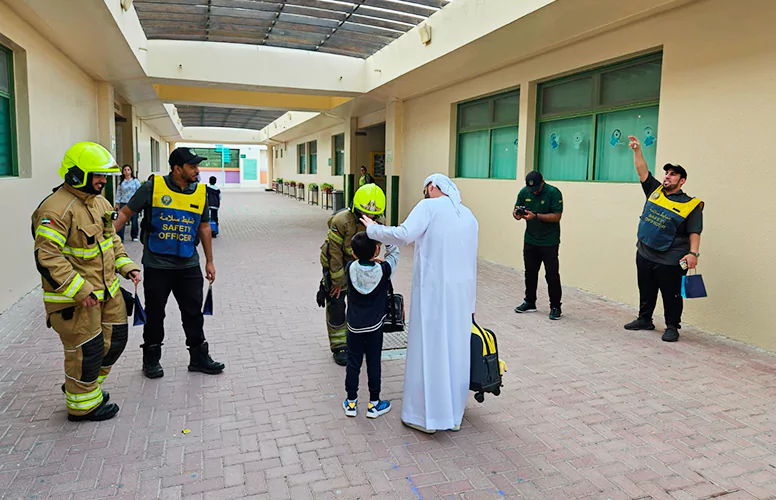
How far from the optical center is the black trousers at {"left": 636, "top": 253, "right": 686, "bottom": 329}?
5.55 metres

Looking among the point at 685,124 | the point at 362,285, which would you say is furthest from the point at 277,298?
the point at 685,124

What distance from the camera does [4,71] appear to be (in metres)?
6.78

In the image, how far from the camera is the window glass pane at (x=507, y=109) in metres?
9.70

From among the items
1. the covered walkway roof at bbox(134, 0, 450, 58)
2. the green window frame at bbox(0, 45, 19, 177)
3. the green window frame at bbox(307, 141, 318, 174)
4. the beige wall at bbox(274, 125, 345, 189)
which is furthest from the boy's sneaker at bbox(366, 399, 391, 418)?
the green window frame at bbox(307, 141, 318, 174)

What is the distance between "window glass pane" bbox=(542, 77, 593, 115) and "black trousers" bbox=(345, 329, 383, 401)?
574cm

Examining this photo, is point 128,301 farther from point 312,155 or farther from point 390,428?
point 312,155

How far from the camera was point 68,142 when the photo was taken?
30.5 ft

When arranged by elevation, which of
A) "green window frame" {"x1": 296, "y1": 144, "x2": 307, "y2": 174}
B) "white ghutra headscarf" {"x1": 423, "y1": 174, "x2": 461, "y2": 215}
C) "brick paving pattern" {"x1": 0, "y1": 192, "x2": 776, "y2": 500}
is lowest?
"brick paving pattern" {"x1": 0, "y1": 192, "x2": 776, "y2": 500}

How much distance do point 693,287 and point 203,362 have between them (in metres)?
4.47

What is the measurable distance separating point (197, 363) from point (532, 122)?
21.7 ft

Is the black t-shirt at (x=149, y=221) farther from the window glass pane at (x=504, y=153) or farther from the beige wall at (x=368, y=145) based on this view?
the beige wall at (x=368, y=145)

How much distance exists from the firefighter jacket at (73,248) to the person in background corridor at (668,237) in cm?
470

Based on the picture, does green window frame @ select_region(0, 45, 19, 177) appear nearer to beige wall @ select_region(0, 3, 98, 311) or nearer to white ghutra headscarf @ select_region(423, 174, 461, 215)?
beige wall @ select_region(0, 3, 98, 311)

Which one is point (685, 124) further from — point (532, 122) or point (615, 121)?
point (532, 122)
